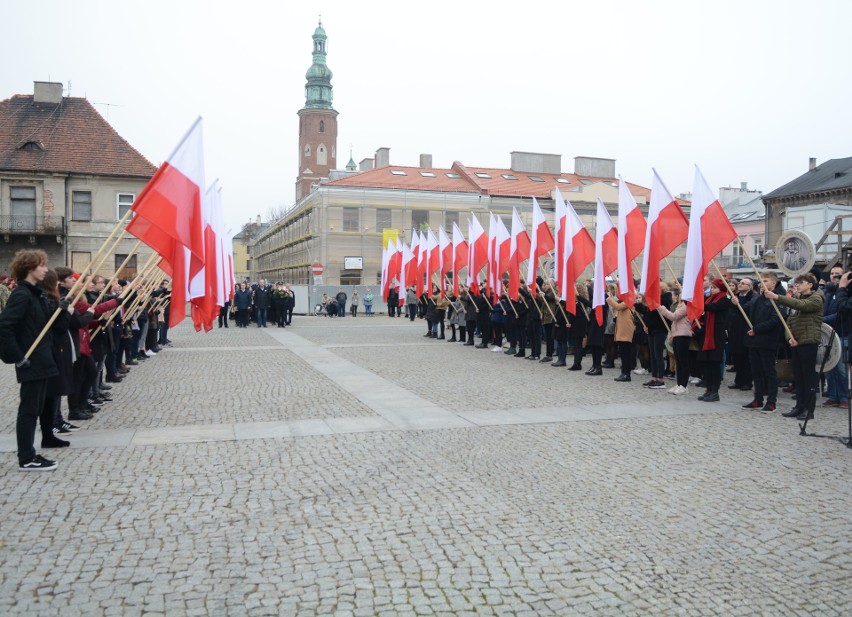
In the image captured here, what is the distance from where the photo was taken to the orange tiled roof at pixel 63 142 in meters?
38.3

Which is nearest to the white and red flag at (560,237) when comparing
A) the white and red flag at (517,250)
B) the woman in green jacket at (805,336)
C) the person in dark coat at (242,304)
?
the white and red flag at (517,250)

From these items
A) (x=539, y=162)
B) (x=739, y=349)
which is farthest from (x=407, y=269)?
(x=539, y=162)

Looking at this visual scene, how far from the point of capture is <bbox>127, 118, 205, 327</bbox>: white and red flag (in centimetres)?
786

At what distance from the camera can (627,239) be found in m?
13.3

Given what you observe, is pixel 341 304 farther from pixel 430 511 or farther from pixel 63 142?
pixel 430 511

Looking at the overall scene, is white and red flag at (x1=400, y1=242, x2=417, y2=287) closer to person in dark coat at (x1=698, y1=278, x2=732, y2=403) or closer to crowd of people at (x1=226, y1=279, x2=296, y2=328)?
crowd of people at (x1=226, y1=279, x2=296, y2=328)

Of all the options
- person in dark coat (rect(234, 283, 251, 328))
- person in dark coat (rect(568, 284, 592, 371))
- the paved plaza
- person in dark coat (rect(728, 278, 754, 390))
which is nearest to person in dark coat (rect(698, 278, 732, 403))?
the paved plaza

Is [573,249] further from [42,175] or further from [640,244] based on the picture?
[42,175]

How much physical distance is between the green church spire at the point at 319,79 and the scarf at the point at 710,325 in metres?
88.6

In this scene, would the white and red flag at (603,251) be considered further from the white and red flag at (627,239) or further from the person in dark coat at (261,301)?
the person in dark coat at (261,301)

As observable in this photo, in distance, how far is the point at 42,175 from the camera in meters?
37.9

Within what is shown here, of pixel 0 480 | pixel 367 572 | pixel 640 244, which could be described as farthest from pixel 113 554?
pixel 640 244

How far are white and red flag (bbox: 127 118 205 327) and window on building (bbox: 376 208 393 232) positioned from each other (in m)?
45.9

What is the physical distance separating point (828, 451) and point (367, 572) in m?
5.76
